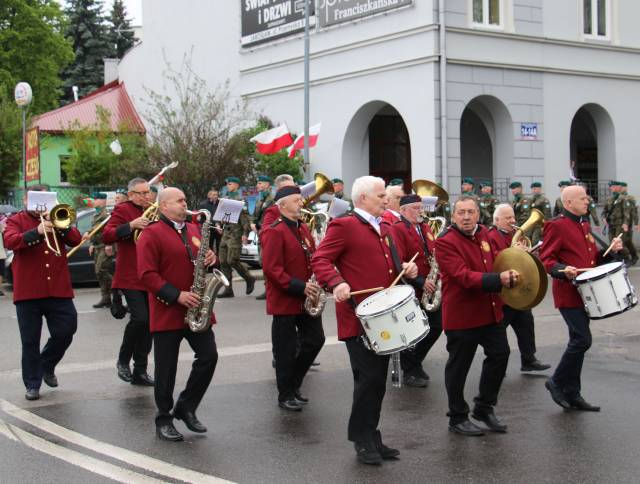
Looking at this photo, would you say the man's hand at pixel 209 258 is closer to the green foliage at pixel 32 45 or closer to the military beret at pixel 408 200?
the military beret at pixel 408 200

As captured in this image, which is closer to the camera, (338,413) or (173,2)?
(338,413)

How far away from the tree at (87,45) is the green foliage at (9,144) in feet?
103

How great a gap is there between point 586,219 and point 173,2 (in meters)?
30.0

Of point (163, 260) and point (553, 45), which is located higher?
point (553, 45)

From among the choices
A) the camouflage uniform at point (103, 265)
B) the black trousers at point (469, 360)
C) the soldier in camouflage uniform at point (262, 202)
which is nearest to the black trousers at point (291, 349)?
the black trousers at point (469, 360)

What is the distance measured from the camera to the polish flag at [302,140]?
2572 cm

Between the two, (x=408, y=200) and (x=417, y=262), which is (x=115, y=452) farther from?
(x=408, y=200)

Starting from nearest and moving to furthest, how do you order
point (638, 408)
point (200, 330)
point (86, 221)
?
point (200, 330) < point (638, 408) < point (86, 221)

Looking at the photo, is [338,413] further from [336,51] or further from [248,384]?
[336,51]

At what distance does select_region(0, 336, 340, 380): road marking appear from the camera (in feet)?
33.8

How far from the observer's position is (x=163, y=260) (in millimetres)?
7336

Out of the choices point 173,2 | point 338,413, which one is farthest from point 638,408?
point 173,2

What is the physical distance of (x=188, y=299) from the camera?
7.18m

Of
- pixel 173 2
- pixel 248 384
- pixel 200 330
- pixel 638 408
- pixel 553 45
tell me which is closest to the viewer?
pixel 200 330
